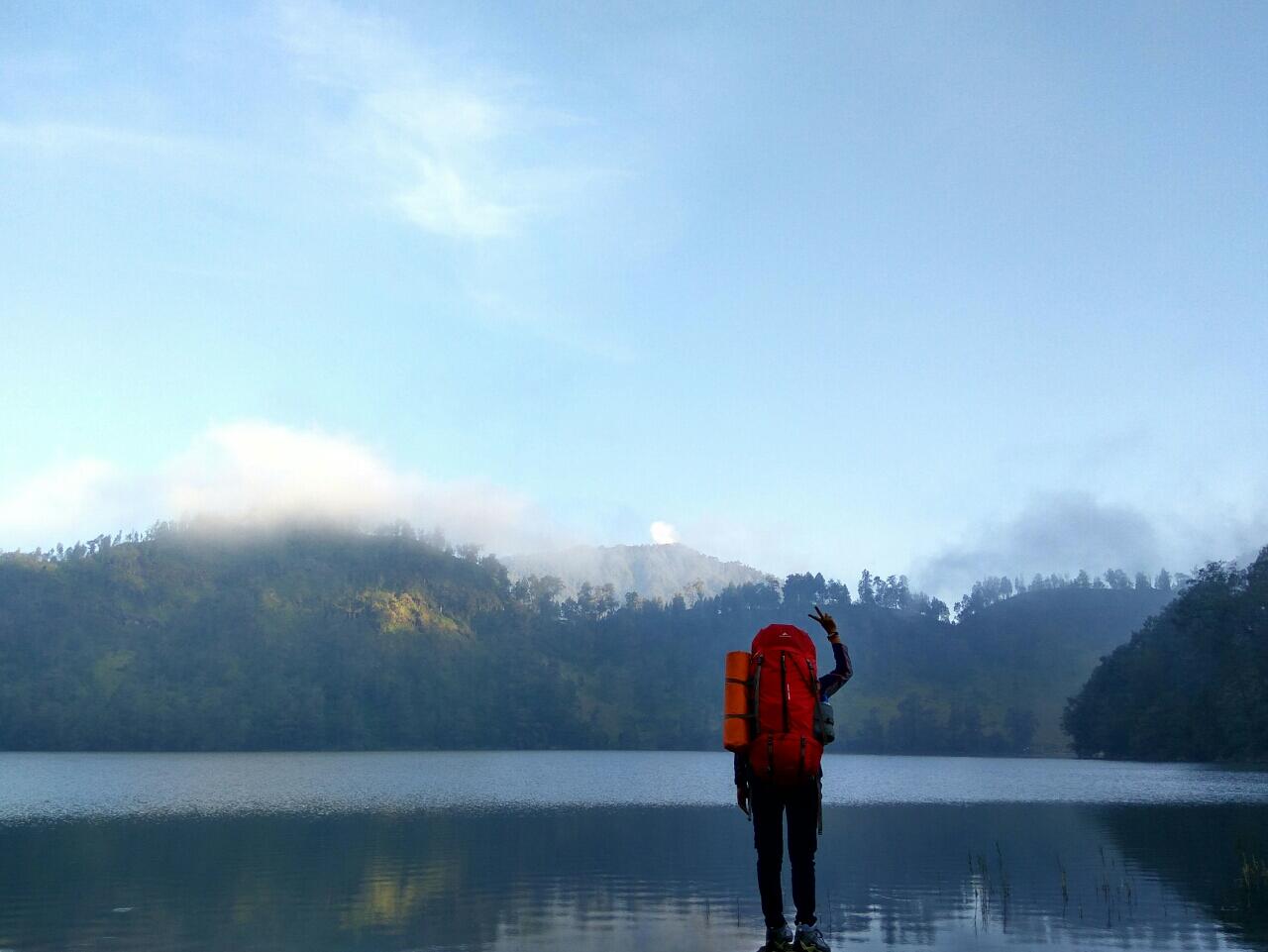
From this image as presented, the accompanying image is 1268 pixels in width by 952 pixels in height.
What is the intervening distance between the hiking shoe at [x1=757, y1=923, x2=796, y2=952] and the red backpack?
1600 millimetres

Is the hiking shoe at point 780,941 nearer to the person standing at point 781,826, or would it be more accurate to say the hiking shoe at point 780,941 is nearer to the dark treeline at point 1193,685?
the person standing at point 781,826

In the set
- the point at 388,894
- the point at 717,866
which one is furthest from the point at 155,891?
the point at 717,866

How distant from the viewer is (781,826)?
12133mm

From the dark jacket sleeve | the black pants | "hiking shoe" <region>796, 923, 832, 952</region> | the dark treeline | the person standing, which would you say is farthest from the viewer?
the dark treeline

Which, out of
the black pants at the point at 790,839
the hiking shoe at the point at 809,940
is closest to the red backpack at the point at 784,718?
the black pants at the point at 790,839

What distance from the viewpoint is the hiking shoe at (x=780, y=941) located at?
11727mm

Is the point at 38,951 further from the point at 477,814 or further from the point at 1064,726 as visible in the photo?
the point at 1064,726

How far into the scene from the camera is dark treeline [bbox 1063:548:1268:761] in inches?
5148

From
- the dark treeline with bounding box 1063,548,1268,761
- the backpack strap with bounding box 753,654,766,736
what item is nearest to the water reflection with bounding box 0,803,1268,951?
the backpack strap with bounding box 753,654,766,736

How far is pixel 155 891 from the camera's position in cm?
2828

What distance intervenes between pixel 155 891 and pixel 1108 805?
5141cm

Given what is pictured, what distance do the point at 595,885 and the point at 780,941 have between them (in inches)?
746

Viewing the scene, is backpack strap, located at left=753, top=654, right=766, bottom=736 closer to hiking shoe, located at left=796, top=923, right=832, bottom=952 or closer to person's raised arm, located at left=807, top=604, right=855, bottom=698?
person's raised arm, located at left=807, top=604, right=855, bottom=698

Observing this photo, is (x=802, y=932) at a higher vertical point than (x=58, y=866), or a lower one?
higher
